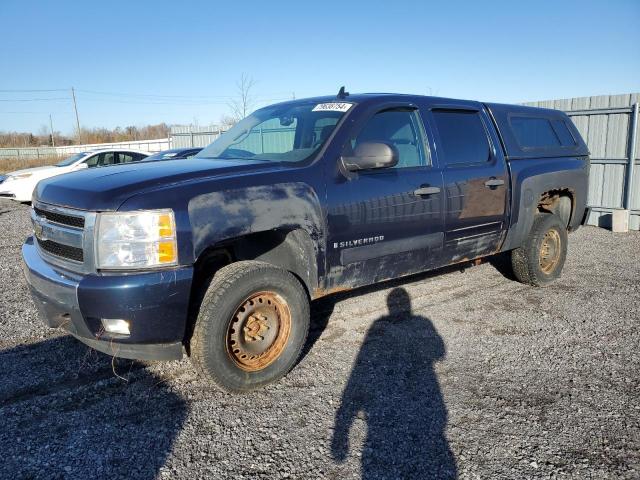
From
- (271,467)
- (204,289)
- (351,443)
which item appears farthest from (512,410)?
(204,289)

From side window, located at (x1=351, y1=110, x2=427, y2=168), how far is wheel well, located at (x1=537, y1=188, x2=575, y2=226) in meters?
2.29

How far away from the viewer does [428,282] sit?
5.98 m

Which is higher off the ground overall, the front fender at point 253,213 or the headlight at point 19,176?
the front fender at point 253,213

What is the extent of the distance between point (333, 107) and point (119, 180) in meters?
1.81

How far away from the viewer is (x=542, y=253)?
19.0 feet

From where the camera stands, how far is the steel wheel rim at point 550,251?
5789 mm

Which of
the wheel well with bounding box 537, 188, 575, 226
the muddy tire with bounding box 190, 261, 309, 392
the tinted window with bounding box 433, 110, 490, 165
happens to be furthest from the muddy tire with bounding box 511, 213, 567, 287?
the muddy tire with bounding box 190, 261, 309, 392

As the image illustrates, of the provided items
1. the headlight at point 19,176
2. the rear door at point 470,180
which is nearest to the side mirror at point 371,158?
the rear door at point 470,180

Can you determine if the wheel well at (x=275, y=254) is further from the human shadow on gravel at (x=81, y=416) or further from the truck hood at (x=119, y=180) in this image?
the human shadow on gravel at (x=81, y=416)

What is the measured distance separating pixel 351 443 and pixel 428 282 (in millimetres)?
3463

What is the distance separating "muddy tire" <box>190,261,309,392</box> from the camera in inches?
121

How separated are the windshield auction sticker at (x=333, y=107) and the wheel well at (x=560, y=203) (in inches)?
118

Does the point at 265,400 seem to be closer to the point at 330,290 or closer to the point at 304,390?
the point at 304,390

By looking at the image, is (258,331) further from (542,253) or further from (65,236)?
(542,253)
